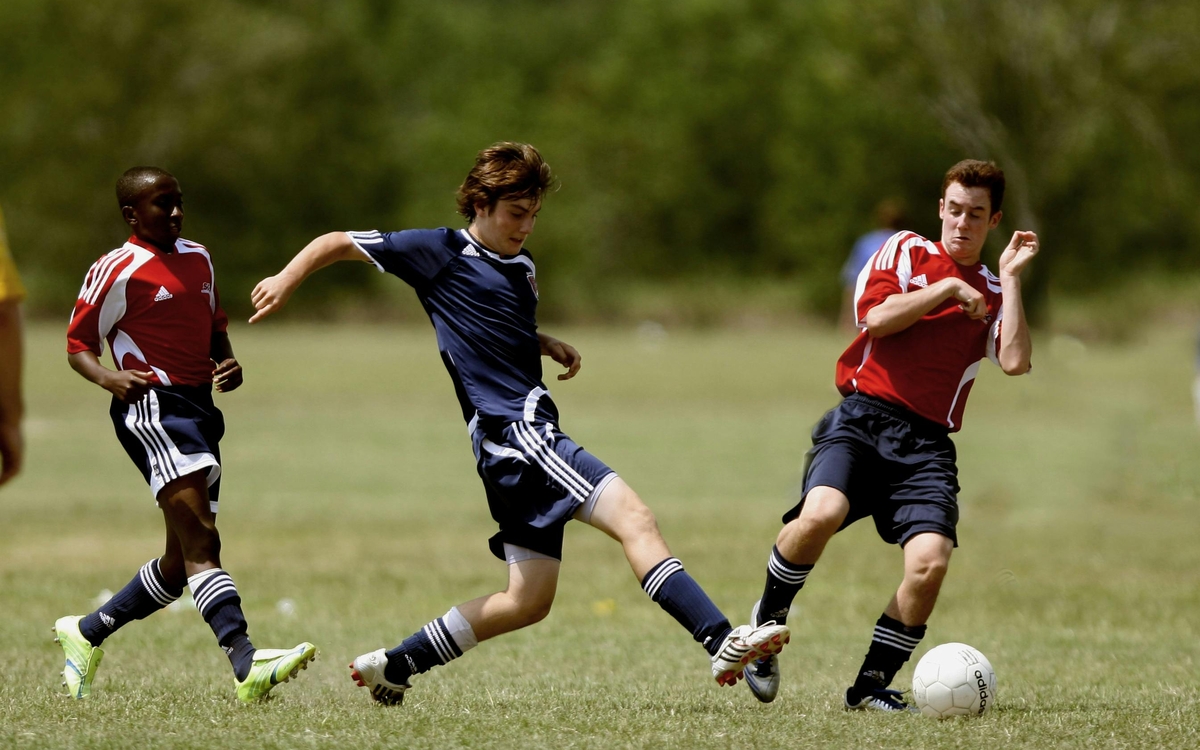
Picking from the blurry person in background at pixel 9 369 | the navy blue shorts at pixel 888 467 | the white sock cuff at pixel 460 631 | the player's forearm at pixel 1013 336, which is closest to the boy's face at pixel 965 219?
A: the player's forearm at pixel 1013 336

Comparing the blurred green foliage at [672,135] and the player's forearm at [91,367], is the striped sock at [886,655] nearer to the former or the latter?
the player's forearm at [91,367]

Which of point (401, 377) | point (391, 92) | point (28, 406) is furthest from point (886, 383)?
point (391, 92)

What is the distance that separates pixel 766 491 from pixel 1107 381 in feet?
48.8

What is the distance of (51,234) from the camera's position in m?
49.2

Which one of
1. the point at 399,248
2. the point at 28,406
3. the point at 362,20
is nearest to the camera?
the point at 399,248

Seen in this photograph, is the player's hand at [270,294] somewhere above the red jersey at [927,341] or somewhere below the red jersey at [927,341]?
below

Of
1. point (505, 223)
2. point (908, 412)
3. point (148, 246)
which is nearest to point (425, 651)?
point (505, 223)

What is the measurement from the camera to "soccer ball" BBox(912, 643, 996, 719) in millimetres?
5555

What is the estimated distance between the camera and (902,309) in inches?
226

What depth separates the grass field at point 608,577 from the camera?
17.3 ft

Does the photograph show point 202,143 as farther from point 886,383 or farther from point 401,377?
point 886,383

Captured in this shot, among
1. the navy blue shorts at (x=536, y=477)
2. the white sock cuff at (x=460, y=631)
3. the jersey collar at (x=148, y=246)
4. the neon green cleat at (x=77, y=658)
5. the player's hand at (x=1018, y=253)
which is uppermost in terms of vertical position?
the player's hand at (x=1018, y=253)

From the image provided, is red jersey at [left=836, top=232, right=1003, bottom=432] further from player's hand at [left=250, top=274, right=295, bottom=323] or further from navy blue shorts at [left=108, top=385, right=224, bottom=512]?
navy blue shorts at [left=108, top=385, right=224, bottom=512]

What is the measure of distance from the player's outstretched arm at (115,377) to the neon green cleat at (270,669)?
3.40 feet
